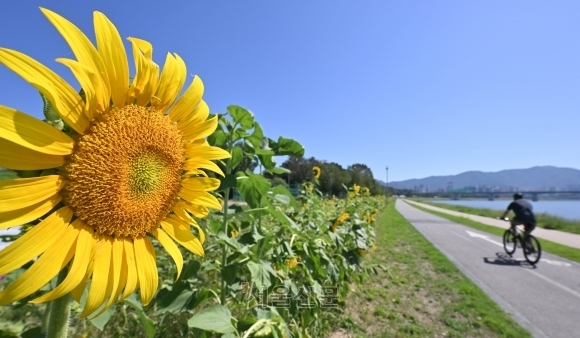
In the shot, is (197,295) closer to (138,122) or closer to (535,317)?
(138,122)

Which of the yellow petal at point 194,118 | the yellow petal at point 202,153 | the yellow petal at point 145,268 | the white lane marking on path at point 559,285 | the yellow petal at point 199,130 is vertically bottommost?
the white lane marking on path at point 559,285

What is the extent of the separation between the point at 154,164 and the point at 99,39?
11.0 inches

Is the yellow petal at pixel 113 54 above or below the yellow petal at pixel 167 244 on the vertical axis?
above

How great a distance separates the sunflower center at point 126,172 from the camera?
24.6 inches

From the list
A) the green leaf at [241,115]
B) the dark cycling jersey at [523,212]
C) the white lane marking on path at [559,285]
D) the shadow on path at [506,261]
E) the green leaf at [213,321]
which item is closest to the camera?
the green leaf at [213,321]

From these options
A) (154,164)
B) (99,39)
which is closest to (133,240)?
(154,164)

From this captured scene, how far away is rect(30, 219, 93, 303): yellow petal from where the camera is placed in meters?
0.53

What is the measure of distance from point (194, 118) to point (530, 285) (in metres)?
7.82

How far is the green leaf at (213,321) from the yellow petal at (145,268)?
421mm

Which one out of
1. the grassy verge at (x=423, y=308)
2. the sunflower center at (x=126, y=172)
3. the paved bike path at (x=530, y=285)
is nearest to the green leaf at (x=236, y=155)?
the sunflower center at (x=126, y=172)

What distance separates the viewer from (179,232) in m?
0.82

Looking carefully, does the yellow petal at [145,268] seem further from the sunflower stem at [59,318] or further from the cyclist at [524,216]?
the cyclist at [524,216]

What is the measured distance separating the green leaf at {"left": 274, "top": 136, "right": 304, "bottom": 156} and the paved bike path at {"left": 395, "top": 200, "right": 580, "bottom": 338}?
4395 mm

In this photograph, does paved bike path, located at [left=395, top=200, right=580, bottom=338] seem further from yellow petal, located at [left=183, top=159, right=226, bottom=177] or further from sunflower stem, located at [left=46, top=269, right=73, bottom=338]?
sunflower stem, located at [left=46, top=269, right=73, bottom=338]
